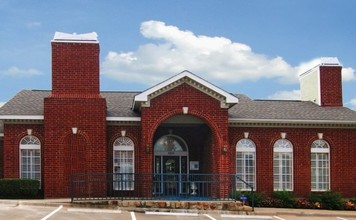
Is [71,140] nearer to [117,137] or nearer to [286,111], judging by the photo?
[117,137]

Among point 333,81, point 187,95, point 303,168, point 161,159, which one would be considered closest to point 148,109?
point 187,95

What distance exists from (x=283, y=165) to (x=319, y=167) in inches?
71.9

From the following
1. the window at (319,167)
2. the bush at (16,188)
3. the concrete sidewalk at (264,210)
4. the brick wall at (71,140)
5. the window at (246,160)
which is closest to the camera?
the concrete sidewalk at (264,210)

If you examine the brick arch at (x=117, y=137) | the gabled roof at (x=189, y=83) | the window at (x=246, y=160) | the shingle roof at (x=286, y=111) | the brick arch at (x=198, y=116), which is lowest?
the window at (x=246, y=160)

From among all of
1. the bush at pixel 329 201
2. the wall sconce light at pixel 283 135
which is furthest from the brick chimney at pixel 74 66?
the bush at pixel 329 201

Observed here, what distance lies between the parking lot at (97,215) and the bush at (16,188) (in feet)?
9.13

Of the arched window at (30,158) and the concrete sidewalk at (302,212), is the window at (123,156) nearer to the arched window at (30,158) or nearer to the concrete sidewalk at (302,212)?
the arched window at (30,158)

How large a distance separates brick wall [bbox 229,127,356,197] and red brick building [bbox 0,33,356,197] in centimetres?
5

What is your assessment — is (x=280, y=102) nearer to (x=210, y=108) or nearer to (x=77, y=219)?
(x=210, y=108)

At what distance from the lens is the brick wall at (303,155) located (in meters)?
30.1

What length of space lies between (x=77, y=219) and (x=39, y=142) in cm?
861

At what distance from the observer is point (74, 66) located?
28516 millimetres

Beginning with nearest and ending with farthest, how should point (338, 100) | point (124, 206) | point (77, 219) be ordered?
point (77, 219) < point (124, 206) < point (338, 100)

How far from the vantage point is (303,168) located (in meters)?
30.5
